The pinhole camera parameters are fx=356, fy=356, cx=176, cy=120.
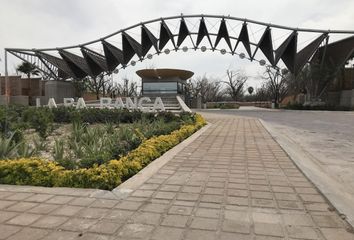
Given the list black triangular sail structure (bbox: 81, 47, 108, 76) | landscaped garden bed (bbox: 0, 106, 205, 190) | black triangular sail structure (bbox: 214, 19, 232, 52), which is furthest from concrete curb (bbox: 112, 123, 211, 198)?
black triangular sail structure (bbox: 81, 47, 108, 76)

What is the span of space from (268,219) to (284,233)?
405 millimetres

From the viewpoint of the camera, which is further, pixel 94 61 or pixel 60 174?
pixel 94 61

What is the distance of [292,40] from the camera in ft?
135

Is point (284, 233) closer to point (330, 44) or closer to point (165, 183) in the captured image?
point (165, 183)

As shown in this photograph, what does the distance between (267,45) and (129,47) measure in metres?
18.1

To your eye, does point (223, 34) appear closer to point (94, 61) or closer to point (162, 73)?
point (162, 73)

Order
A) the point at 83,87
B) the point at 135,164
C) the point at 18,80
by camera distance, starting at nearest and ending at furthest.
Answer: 1. the point at 135,164
2. the point at 18,80
3. the point at 83,87

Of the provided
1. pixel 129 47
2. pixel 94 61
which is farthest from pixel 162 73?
pixel 94 61

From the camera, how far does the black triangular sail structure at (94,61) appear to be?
4912cm

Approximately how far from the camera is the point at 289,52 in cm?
4359

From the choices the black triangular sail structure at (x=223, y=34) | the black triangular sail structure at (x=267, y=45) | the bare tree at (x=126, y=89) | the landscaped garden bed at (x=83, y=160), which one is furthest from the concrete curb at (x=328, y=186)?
the bare tree at (x=126, y=89)

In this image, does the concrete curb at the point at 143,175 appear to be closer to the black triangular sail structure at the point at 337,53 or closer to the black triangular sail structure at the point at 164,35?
the black triangular sail structure at the point at 164,35

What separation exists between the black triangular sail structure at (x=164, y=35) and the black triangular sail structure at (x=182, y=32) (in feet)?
2.76

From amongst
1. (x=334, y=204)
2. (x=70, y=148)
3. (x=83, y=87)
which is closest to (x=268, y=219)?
(x=334, y=204)
